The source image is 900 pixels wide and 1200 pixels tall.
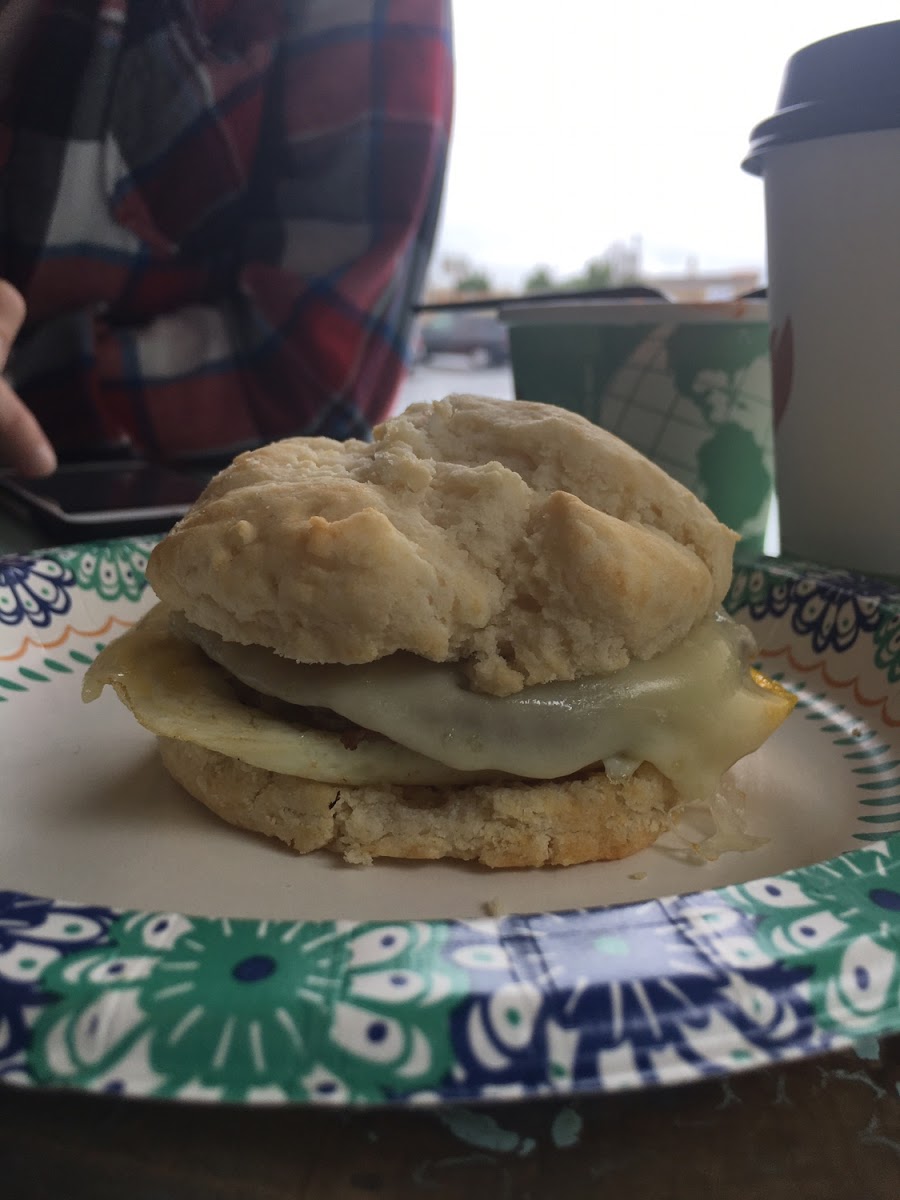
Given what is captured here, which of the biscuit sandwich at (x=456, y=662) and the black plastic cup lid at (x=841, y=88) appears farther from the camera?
the black plastic cup lid at (x=841, y=88)

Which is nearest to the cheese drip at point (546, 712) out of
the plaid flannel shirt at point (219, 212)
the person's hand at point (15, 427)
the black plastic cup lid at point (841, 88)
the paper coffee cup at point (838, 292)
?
the paper coffee cup at point (838, 292)

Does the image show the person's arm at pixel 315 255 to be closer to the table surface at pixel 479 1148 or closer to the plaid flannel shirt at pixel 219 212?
the plaid flannel shirt at pixel 219 212

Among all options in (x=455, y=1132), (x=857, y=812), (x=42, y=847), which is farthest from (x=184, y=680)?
(x=857, y=812)

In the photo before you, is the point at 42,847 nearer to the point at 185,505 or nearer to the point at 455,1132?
the point at 455,1132

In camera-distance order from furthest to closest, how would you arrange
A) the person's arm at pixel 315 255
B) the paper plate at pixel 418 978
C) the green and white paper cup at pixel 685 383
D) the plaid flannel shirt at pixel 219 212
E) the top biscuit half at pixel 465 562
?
the person's arm at pixel 315 255, the plaid flannel shirt at pixel 219 212, the green and white paper cup at pixel 685 383, the top biscuit half at pixel 465 562, the paper plate at pixel 418 978

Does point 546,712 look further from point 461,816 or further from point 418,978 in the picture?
point 418,978

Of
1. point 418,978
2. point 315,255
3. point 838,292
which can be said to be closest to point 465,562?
point 418,978
